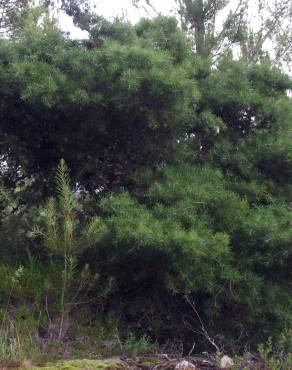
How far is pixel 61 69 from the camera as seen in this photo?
548 centimetres

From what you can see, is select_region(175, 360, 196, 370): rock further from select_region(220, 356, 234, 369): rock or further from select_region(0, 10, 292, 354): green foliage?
select_region(0, 10, 292, 354): green foliage

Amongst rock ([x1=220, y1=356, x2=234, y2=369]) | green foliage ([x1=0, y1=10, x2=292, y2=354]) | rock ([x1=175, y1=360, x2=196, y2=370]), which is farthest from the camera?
green foliage ([x1=0, y1=10, x2=292, y2=354])

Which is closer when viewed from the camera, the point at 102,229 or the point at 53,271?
the point at 102,229

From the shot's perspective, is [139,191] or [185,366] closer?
[185,366]

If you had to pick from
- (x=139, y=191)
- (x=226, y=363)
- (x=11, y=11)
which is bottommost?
(x=226, y=363)

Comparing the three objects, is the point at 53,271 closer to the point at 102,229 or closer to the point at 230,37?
the point at 102,229

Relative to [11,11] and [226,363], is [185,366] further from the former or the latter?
[11,11]

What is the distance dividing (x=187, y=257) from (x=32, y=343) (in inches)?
54.6

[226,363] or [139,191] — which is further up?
[139,191]

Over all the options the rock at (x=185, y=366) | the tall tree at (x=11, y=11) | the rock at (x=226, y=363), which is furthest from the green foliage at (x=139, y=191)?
the tall tree at (x=11, y=11)

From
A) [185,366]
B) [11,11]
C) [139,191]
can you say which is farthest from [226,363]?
[11,11]

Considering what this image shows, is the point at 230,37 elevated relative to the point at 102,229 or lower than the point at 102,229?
elevated

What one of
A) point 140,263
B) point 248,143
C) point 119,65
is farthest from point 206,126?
point 140,263

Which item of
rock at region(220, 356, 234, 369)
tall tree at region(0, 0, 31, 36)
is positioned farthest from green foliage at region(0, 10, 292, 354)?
tall tree at region(0, 0, 31, 36)
